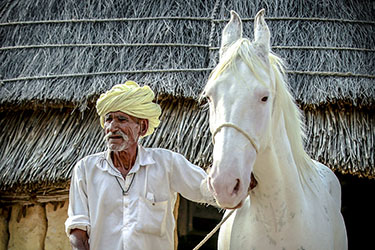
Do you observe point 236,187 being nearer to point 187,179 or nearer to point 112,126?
point 187,179

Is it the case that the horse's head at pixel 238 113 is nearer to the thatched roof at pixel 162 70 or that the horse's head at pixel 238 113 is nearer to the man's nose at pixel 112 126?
the man's nose at pixel 112 126

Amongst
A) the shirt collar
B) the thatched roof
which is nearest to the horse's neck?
the shirt collar

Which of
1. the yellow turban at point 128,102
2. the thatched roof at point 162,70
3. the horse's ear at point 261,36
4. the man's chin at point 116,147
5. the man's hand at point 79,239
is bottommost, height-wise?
the man's hand at point 79,239

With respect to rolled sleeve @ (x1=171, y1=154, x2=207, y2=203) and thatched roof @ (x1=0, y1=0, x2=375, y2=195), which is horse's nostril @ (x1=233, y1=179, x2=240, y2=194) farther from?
thatched roof @ (x1=0, y1=0, x2=375, y2=195)

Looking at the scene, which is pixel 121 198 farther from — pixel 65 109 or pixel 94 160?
pixel 65 109

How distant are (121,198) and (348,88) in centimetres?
199

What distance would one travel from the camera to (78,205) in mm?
2484

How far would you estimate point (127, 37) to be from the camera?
14.5 ft

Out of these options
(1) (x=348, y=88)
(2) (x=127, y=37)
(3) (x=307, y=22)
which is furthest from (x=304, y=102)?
(2) (x=127, y=37)

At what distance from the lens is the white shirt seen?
2473 mm

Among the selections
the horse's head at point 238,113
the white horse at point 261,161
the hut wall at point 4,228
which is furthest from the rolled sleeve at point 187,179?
the hut wall at point 4,228

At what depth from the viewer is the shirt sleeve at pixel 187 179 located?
2562 millimetres

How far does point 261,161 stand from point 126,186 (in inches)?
Result: 28.6

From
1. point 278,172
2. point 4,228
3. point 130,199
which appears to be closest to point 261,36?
point 278,172
